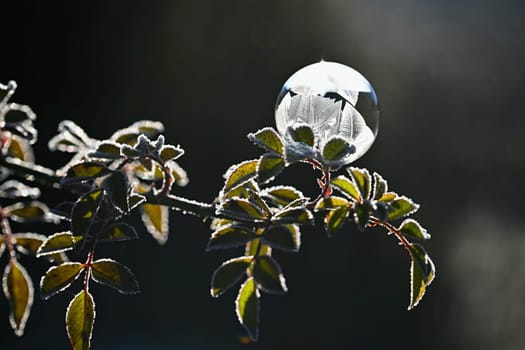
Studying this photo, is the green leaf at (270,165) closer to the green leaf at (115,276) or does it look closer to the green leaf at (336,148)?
the green leaf at (336,148)

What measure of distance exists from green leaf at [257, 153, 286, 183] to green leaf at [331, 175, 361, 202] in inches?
2.2

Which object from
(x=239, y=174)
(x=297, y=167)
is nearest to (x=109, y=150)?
(x=239, y=174)

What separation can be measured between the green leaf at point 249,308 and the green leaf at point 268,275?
21 mm

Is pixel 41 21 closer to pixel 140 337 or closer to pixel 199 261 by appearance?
pixel 199 261

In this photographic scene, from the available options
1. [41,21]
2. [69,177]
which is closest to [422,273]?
[69,177]

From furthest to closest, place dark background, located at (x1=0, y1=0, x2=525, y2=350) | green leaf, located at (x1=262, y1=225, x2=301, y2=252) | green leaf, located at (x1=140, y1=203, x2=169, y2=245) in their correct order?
dark background, located at (x1=0, y1=0, x2=525, y2=350), green leaf, located at (x1=140, y1=203, x2=169, y2=245), green leaf, located at (x1=262, y1=225, x2=301, y2=252)

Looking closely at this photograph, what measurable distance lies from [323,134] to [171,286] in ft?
9.37

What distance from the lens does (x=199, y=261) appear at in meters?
3.57

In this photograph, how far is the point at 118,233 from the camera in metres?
0.65

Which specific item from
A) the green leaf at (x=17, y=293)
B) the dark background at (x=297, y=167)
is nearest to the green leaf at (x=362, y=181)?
the green leaf at (x=17, y=293)

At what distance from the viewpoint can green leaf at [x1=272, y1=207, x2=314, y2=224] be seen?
559 mm

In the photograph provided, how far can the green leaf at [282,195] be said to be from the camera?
0.64m

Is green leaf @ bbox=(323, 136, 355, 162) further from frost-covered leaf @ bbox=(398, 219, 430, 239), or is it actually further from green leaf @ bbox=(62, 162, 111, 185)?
green leaf @ bbox=(62, 162, 111, 185)

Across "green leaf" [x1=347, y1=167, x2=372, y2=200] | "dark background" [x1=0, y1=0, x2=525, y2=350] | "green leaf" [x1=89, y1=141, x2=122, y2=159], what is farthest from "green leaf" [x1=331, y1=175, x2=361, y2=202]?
"dark background" [x1=0, y1=0, x2=525, y2=350]
